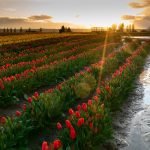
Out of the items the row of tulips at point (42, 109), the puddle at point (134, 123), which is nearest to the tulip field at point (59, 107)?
the row of tulips at point (42, 109)

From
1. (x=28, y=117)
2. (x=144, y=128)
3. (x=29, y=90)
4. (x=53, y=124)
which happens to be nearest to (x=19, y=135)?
(x=28, y=117)

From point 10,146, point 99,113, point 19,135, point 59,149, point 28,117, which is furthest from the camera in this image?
point 28,117

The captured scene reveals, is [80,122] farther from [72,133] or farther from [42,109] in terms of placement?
[42,109]

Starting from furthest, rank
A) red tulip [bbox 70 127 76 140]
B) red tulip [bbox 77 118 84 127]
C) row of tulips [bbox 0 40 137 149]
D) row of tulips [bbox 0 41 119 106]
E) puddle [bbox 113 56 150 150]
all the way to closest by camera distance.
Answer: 1. row of tulips [bbox 0 41 119 106]
2. puddle [bbox 113 56 150 150]
3. row of tulips [bbox 0 40 137 149]
4. red tulip [bbox 77 118 84 127]
5. red tulip [bbox 70 127 76 140]

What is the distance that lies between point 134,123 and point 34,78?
455cm

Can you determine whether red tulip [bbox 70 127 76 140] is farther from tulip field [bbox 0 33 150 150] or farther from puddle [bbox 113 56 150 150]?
puddle [bbox 113 56 150 150]

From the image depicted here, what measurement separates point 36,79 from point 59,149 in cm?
734

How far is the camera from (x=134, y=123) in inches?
316

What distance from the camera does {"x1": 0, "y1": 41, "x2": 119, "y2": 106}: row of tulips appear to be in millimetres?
9391

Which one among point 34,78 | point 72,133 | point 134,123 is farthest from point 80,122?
point 34,78

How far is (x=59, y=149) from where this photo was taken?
4488 mm

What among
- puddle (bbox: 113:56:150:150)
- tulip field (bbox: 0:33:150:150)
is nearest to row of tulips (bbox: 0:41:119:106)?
tulip field (bbox: 0:33:150:150)

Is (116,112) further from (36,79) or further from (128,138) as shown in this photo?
(36,79)

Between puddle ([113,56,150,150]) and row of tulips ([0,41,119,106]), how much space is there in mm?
3228
